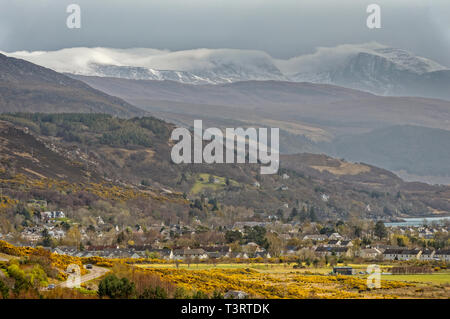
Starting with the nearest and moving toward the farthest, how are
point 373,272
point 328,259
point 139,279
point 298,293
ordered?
point 139,279, point 298,293, point 373,272, point 328,259

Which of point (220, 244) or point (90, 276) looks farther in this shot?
point (220, 244)

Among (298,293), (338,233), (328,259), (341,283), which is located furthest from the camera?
(338,233)

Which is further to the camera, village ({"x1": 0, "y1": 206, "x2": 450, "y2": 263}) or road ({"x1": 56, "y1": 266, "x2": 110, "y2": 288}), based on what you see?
village ({"x1": 0, "y1": 206, "x2": 450, "y2": 263})

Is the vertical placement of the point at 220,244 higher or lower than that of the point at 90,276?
lower

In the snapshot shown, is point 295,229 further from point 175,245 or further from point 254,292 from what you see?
point 254,292

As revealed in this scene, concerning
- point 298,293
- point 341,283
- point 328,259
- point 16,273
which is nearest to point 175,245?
point 328,259

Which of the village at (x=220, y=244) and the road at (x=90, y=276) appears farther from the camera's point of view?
the village at (x=220, y=244)

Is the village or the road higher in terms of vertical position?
the road

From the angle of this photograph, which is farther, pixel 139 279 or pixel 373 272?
pixel 373 272

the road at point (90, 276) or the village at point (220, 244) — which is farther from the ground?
the road at point (90, 276)

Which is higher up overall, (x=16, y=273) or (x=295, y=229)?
(x=16, y=273)
